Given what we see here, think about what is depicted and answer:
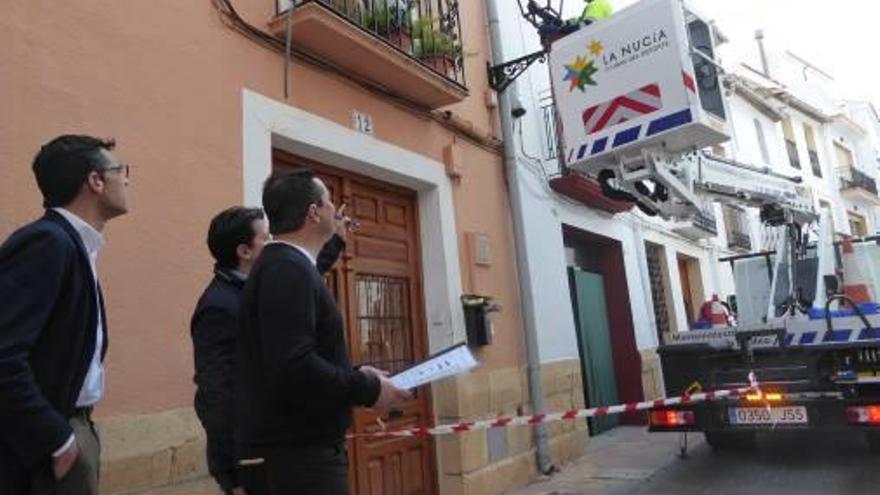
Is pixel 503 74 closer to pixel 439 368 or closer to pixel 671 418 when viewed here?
pixel 671 418

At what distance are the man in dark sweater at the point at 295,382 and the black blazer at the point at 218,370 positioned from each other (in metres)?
0.30

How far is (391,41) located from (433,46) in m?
0.50

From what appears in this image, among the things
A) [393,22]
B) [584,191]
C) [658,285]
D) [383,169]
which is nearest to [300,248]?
[383,169]

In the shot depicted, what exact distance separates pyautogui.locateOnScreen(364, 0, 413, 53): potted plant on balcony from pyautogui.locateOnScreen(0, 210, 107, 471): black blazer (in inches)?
153

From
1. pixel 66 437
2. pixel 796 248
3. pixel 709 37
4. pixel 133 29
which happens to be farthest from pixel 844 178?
pixel 66 437

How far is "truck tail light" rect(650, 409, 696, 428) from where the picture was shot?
21.4ft

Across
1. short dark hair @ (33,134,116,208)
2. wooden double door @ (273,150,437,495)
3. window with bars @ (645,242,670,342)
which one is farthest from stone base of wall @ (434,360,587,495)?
short dark hair @ (33,134,116,208)

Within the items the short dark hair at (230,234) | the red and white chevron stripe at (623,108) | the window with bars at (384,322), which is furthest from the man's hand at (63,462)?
the red and white chevron stripe at (623,108)

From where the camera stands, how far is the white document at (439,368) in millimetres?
2396

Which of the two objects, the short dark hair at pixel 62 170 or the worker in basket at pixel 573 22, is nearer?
the short dark hair at pixel 62 170

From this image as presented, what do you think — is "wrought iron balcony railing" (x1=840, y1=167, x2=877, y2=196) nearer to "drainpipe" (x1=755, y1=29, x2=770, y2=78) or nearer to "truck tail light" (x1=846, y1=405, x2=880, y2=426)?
"drainpipe" (x1=755, y1=29, x2=770, y2=78)

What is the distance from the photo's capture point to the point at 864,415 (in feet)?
18.7

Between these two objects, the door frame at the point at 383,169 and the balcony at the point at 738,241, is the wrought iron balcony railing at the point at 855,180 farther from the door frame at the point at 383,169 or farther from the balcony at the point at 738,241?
the door frame at the point at 383,169

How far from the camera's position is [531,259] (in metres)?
7.66
